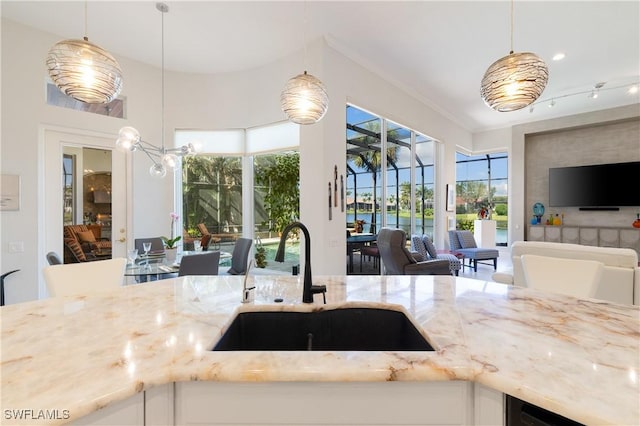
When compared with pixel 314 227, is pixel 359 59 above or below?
above

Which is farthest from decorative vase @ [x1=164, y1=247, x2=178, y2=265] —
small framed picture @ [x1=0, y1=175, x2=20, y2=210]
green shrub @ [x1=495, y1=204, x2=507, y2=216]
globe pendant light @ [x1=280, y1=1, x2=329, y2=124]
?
green shrub @ [x1=495, y1=204, x2=507, y2=216]

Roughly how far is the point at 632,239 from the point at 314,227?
22.3ft

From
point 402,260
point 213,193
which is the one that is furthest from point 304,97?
point 213,193

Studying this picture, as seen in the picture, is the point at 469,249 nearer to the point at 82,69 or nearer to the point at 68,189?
the point at 82,69

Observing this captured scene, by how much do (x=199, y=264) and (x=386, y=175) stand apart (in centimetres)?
358

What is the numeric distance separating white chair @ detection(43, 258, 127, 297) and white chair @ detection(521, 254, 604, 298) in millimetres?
2505

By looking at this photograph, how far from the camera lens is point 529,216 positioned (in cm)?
718

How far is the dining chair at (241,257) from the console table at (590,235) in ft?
22.3

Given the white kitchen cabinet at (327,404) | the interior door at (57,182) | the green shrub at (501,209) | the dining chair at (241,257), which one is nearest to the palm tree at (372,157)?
the dining chair at (241,257)

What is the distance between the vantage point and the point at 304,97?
6.66 feet

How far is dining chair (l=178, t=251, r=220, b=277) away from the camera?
2736 mm

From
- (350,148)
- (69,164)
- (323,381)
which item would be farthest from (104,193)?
(323,381)

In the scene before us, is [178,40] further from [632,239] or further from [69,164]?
[632,239]

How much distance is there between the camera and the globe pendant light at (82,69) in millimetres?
1622
